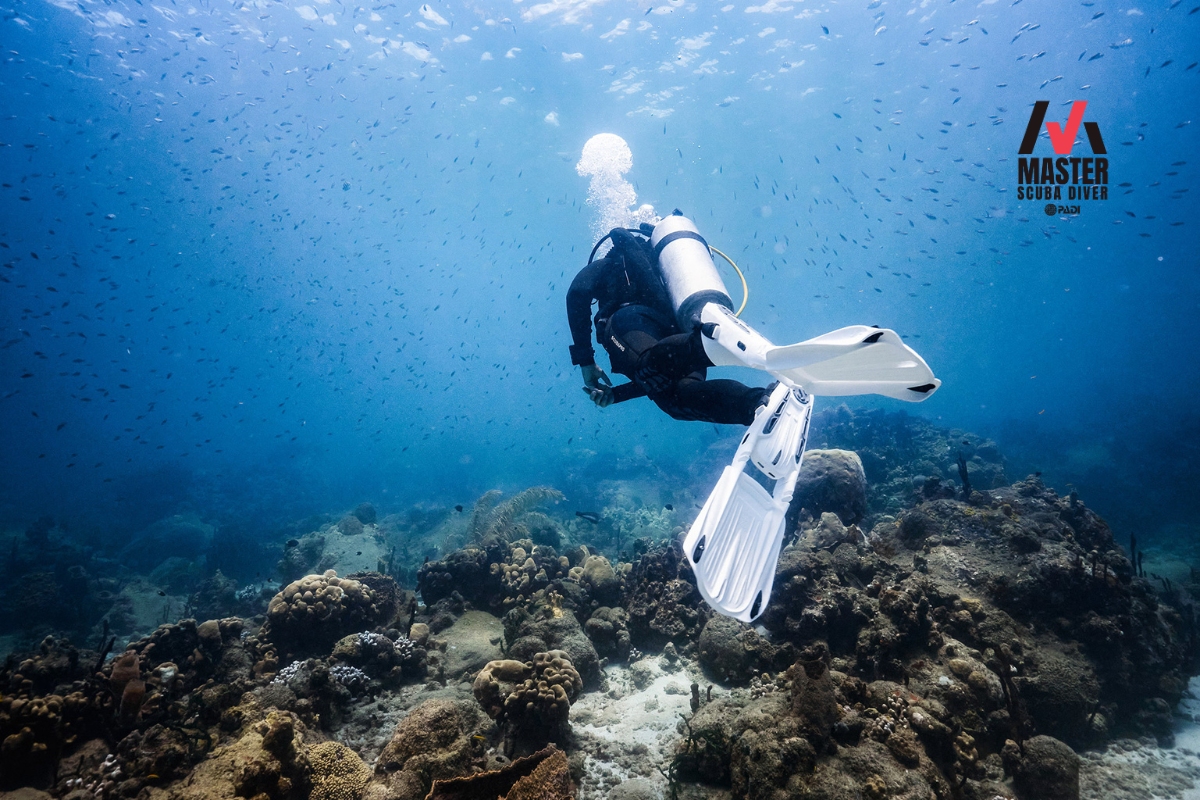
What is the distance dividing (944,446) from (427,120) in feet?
135

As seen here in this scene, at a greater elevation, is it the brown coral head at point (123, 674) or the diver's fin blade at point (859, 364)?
the diver's fin blade at point (859, 364)

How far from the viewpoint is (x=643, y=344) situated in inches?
143

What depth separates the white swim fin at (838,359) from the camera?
7.70ft

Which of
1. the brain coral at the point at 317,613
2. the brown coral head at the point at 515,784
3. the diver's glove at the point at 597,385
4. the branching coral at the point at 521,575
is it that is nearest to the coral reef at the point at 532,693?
the brown coral head at the point at 515,784

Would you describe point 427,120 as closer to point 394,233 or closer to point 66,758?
point 394,233

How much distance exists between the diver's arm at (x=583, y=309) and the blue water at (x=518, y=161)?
2235 cm

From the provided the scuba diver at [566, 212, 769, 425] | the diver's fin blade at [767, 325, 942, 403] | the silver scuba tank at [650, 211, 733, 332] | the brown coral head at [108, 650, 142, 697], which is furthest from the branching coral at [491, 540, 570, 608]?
the diver's fin blade at [767, 325, 942, 403]

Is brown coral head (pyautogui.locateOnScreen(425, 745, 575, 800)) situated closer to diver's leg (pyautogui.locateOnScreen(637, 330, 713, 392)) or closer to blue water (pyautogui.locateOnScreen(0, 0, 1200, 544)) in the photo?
diver's leg (pyautogui.locateOnScreen(637, 330, 713, 392))

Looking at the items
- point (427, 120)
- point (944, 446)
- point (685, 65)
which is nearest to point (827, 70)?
point (685, 65)

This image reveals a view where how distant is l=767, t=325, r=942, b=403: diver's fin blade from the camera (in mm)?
2330

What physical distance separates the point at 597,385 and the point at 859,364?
8.57ft

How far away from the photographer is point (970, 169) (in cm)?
5066

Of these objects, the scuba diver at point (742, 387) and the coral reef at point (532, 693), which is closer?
the scuba diver at point (742, 387)

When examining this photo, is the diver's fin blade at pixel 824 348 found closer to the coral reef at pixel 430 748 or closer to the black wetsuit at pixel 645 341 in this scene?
the black wetsuit at pixel 645 341
